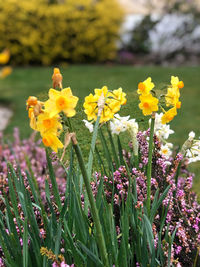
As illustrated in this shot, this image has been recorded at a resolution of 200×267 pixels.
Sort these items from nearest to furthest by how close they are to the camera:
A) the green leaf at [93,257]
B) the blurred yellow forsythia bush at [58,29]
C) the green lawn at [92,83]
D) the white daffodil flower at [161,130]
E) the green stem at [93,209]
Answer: the green stem at [93,209]
the green leaf at [93,257]
the white daffodil flower at [161,130]
the green lawn at [92,83]
the blurred yellow forsythia bush at [58,29]

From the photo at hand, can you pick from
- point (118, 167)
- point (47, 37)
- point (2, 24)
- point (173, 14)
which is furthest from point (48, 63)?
point (118, 167)

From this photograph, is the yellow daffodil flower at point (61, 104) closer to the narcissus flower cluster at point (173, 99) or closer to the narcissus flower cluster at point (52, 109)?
the narcissus flower cluster at point (52, 109)

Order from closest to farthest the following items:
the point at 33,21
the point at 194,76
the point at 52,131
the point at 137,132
Result: the point at 52,131 → the point at 137,132 → the point at 194,76 → the point at 33,21

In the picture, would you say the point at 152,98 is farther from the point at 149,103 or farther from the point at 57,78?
the point at 57,78

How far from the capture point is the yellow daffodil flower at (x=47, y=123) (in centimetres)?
107

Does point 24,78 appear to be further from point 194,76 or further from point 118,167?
point 118,167

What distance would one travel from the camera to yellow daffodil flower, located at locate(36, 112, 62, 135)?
41.9 inches

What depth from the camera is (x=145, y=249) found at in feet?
4.30

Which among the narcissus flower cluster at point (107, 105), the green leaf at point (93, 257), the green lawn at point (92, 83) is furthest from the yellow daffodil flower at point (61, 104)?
the green lawn at point (92, 83)

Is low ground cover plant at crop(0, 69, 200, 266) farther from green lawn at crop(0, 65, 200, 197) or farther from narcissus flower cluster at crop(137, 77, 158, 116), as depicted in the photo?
green lawn at crop(0, 65, 200, 197)

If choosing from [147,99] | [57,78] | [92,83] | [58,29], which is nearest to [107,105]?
[147,99]

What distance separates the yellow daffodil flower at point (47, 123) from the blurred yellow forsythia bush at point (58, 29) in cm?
959

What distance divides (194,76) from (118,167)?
677 centimetres

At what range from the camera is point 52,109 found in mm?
1049
